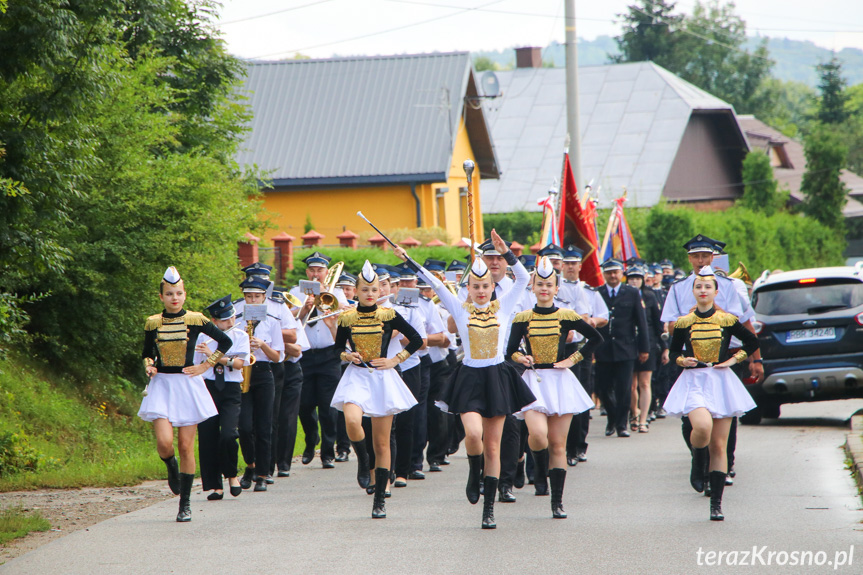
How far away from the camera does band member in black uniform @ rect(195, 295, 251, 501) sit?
10398mm

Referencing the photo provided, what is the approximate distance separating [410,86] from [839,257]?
2516 cm

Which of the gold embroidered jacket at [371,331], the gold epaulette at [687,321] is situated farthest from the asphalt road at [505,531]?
the gold epaulette at [687,321]

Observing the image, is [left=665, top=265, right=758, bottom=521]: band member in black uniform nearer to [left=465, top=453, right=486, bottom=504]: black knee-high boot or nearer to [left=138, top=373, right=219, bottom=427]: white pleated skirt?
[left=465, top=453, right=486, bottom=504]: black knee-high boot

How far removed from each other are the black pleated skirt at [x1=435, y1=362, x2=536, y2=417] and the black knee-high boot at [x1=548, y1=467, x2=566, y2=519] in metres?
0.63

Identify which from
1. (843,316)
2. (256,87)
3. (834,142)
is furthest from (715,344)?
(834,142)

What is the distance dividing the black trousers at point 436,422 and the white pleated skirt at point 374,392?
2.64 meters

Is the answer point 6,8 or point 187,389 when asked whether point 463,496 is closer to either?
point 187,389

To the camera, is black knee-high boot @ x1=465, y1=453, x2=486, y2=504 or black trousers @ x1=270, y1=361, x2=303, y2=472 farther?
black trousers @ x1=270, y1=361, x2=303, y2=472

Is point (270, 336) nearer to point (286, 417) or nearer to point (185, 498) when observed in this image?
point (286, 417)

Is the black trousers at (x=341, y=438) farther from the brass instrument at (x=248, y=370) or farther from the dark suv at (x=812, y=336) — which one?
the dark suv at (x=812, y=336)

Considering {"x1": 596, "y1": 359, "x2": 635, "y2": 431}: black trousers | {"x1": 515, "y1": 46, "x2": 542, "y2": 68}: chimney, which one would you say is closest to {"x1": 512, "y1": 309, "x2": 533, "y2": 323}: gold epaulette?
{"x1": 596, "y1": 359, "x2": 635, "y2": 431}: black trousers

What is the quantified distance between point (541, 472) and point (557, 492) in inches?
52.0

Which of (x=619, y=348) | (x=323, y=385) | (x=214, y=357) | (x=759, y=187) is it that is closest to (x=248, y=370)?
(x=214, y=357)

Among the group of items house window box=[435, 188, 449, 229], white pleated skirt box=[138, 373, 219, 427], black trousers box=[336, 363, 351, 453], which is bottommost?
black trousers box=[336, 363, 351, 453]
